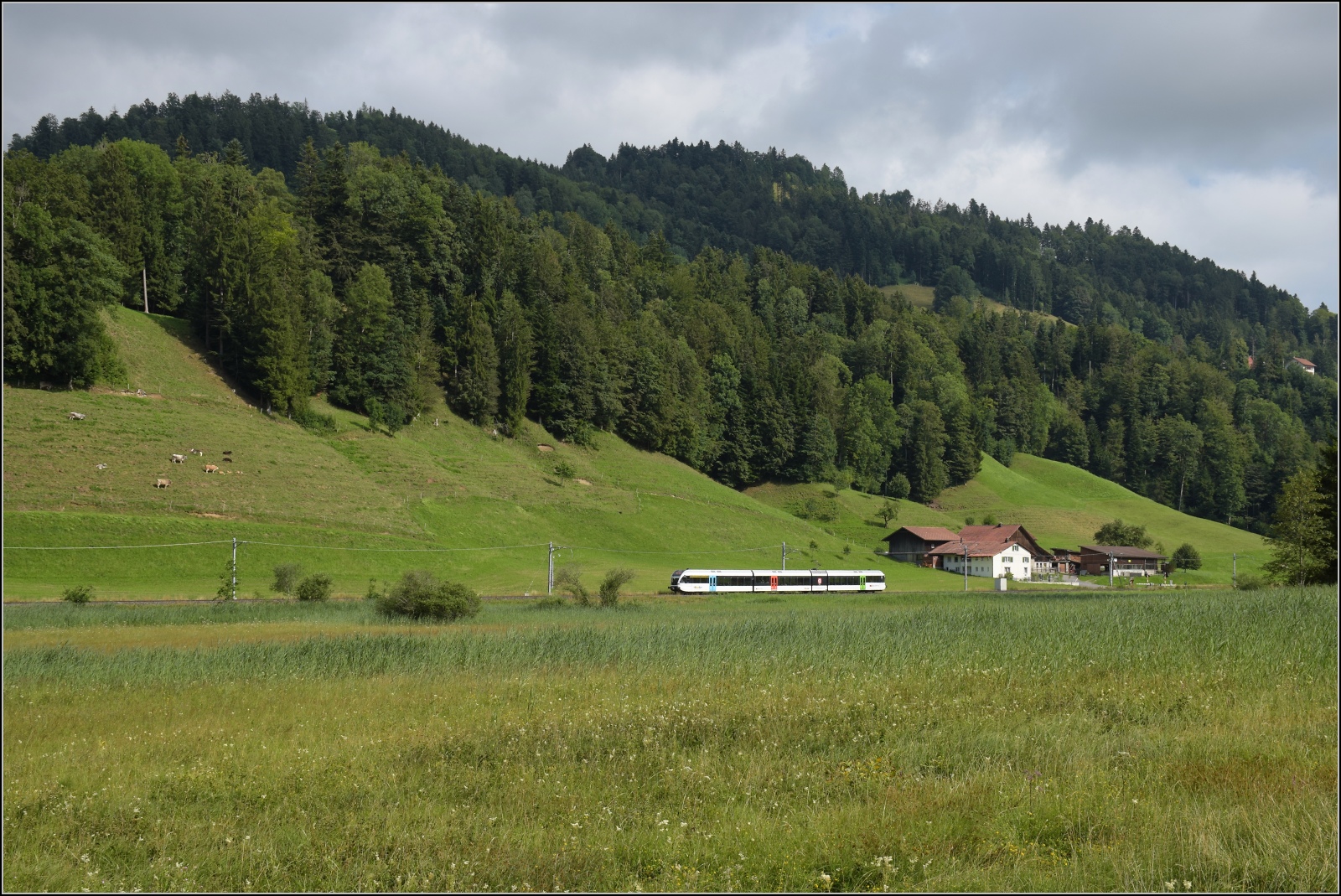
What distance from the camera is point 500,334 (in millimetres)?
112375

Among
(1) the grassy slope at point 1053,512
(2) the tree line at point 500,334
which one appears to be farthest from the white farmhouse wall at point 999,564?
(2) the tree line at point 500,334

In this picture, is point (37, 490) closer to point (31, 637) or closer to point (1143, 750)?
point (31, 637)

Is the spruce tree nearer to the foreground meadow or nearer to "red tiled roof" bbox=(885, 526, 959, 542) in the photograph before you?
"red tiled roof" bbox=(885, 526, 959, 542)

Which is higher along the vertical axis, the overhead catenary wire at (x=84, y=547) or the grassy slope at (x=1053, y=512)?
the grassy slope at (x=1053, y=512)

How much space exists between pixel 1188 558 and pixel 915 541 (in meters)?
35.6

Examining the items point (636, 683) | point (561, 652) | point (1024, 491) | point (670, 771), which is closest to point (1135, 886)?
point (670, 771)

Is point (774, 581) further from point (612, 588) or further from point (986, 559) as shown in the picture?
point (986, 559)

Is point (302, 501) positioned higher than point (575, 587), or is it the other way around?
point (302, 501)

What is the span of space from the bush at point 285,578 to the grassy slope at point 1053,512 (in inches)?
2902

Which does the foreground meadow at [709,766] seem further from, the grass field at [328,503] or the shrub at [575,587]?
the grass field at [328,503]

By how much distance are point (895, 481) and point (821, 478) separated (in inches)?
773

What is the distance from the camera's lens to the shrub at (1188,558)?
111 meters

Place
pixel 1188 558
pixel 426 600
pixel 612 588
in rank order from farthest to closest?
1. pixel 1188 558
2. pixel 612 588
3. pixel 426 600

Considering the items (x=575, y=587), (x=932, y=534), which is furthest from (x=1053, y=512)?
(x=575, y=587)
